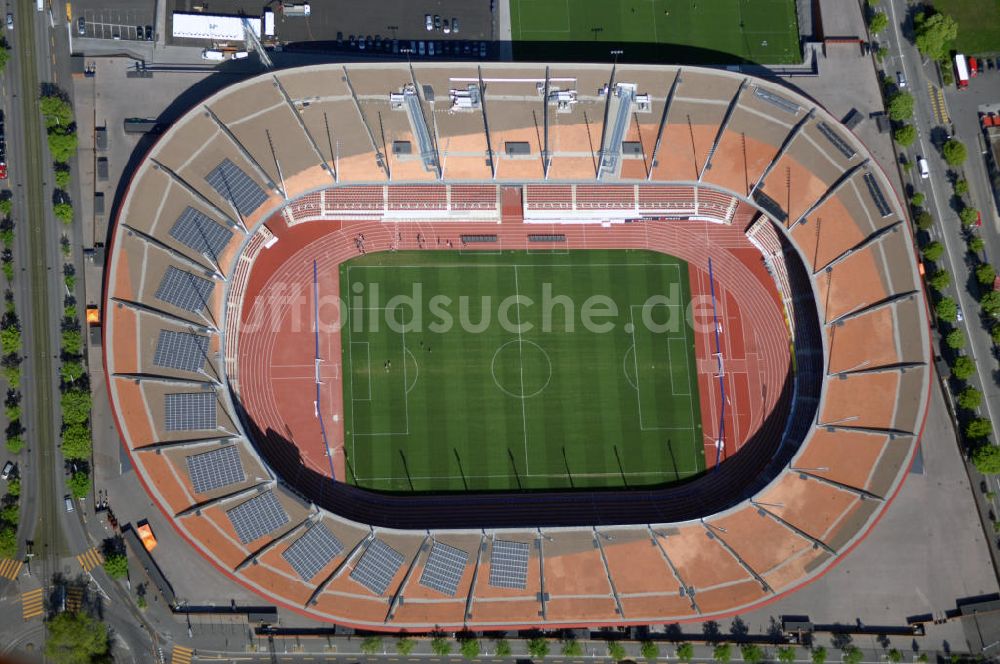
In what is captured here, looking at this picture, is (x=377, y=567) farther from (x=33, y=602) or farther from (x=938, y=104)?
(x=938, y=104)

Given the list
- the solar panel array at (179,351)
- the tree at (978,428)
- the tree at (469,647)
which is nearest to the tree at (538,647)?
the tree at (469,647)

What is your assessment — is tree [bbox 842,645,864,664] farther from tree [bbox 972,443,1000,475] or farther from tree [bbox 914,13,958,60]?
tree [bbox 914,13,958,60]

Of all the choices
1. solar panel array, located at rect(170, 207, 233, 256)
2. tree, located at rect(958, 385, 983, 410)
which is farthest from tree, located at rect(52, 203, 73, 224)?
tree, located at rect(958, 385, 983, 410)

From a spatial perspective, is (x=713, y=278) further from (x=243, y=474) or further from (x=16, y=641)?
(x=16, y=641)

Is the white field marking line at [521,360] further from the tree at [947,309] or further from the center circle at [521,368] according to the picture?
the tree at [947,309]

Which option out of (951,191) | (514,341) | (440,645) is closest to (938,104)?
(951,191)
